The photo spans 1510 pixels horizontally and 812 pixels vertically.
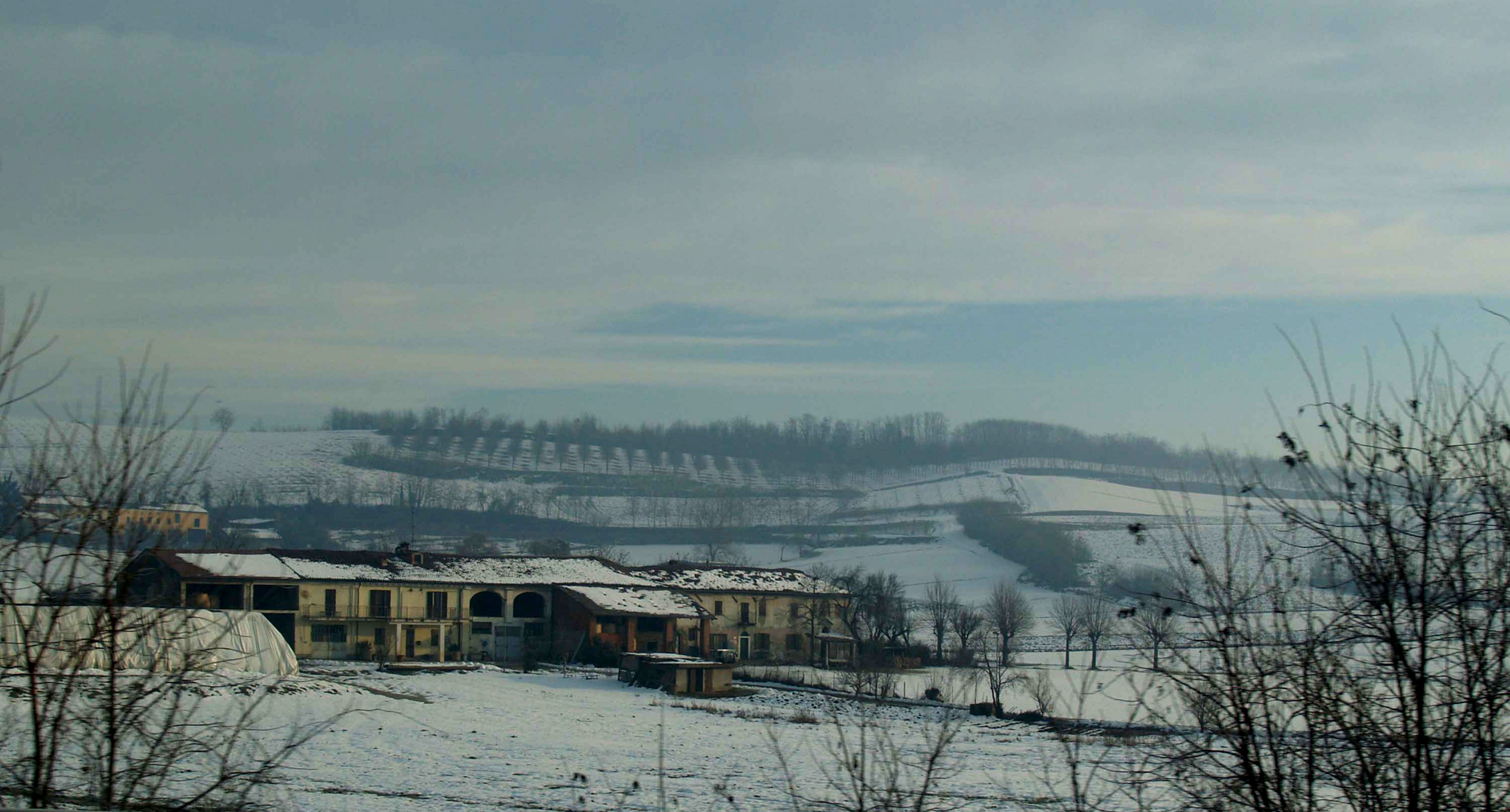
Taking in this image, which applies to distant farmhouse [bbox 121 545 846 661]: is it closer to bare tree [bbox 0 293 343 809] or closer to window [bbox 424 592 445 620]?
window [bbox 424 592 445 620]

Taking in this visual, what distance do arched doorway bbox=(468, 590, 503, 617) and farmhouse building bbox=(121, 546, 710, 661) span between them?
0.06m

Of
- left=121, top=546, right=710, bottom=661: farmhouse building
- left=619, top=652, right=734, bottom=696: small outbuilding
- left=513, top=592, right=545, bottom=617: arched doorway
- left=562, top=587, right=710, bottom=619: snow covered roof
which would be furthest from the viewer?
left=513, top=592, right=545, bottom=617: arched doorway

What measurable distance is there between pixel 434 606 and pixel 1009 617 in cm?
3753

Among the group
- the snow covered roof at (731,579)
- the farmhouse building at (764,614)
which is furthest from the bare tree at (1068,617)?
the snow covered roof at (731,579)

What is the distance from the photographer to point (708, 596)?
7356cm

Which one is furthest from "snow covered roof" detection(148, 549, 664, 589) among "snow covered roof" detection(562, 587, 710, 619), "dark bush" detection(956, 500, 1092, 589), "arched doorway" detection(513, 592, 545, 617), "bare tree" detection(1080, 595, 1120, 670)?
"dark bush" detection(956, 500, 1092, 589)

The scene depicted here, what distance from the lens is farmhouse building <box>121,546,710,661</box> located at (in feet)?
204

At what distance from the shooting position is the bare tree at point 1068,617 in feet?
264

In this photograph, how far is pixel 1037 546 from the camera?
421 feet

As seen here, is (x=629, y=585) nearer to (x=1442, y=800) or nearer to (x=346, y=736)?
(x=346, y=736)

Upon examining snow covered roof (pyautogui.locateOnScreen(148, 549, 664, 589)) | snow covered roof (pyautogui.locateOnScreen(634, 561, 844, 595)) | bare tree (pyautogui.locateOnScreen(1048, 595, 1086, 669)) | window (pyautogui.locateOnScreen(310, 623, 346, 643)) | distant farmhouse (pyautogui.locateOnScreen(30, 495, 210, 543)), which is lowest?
bare tree (pyautogui.locateOnScreen(1048, 595, 1086, 669))

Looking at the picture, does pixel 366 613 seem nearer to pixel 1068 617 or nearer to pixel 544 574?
pixel 544 574

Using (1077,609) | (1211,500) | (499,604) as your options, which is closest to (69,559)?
(499,604)

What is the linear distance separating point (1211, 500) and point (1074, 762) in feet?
577
